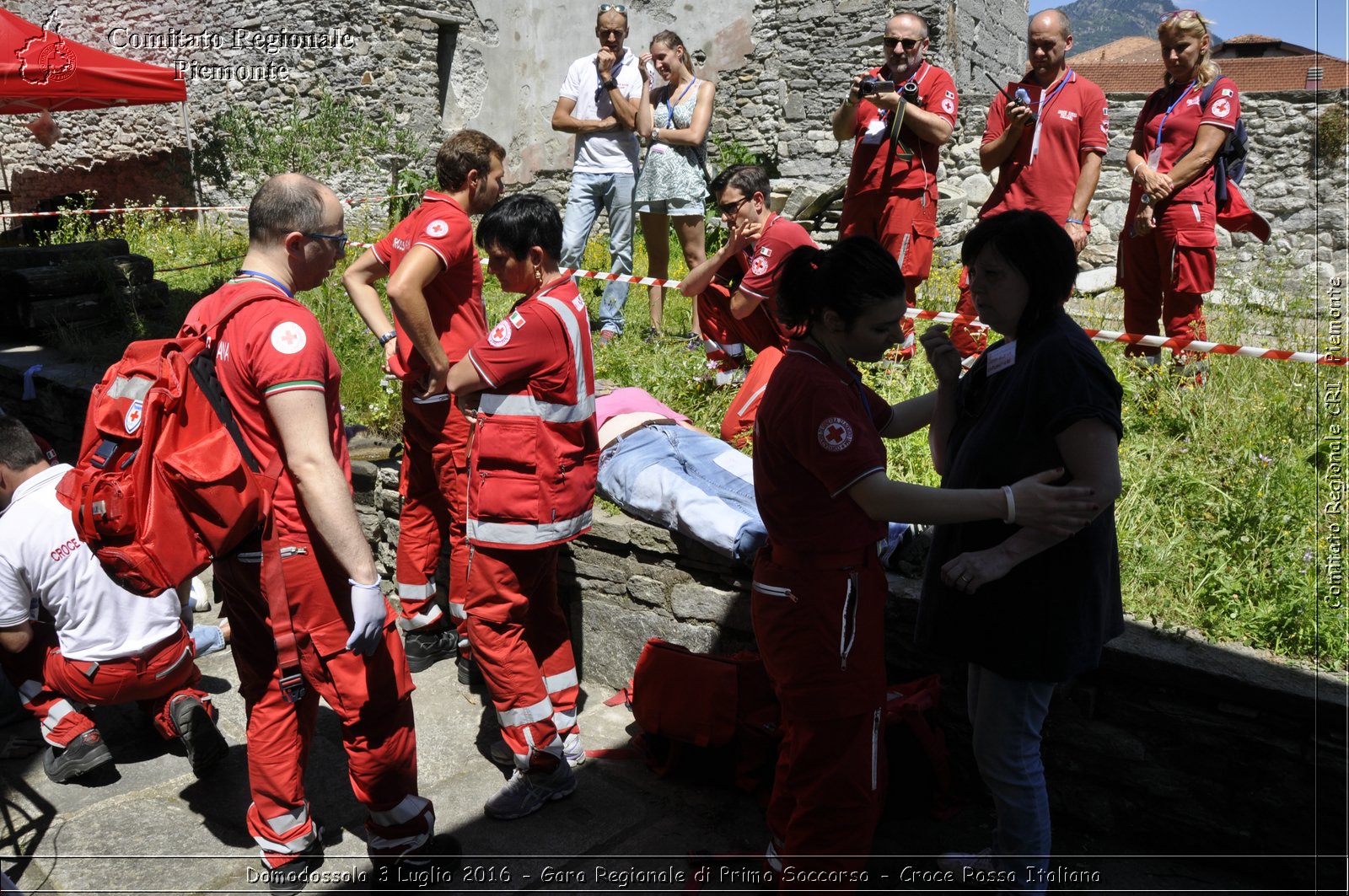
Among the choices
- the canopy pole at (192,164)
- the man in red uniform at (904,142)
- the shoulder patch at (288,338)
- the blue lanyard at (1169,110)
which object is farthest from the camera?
the canopy pole at (192,164)

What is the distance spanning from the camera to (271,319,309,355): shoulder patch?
262 cm

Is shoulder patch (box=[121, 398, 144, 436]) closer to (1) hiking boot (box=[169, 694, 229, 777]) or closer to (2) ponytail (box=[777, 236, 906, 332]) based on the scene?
(1) hiking boot (box=[169, 694, 229, 777])

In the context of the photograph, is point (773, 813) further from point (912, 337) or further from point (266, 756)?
point (912, 337)

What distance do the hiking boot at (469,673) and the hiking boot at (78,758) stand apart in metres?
1.34

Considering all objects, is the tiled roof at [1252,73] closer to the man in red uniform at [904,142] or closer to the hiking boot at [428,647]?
the man in red uniform at [904,142]

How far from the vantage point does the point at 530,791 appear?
3434 mm

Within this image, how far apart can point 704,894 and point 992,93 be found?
11.1 meters

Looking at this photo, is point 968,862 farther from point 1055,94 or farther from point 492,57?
point 492,57

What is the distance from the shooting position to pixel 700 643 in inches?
157

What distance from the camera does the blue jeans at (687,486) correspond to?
3.76m

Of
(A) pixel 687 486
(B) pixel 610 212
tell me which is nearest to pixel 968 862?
(A) pixel 687 486

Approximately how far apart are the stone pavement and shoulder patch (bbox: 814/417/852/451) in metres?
1.50

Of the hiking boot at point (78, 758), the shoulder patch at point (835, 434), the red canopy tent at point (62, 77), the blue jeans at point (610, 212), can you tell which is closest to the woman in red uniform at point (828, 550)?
the shoulder patch at point (835, 434)

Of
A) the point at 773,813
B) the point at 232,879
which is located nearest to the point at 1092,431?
the point at 773,813
